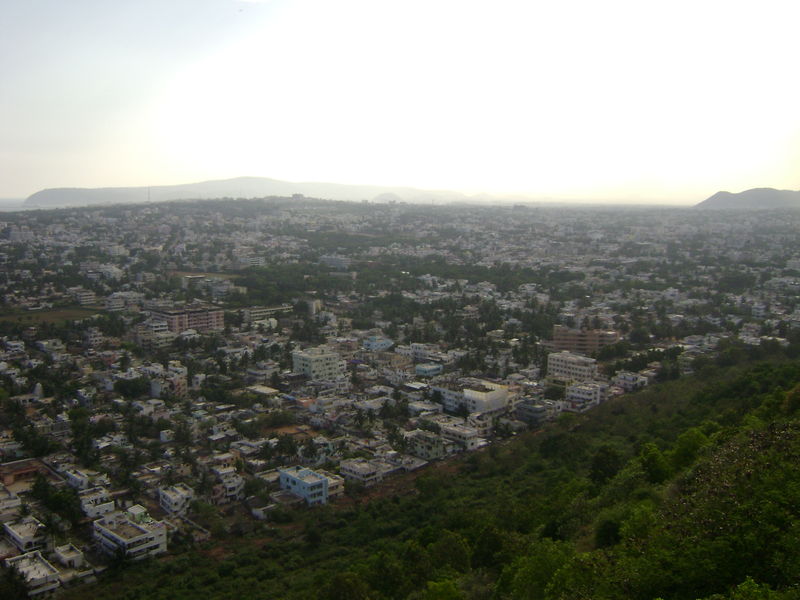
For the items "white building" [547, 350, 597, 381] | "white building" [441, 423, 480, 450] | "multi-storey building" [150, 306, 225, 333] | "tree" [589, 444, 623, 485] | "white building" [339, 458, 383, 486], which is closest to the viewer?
"tree" [589, 444, 623, 485]

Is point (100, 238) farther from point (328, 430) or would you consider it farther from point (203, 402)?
point (328, 430)

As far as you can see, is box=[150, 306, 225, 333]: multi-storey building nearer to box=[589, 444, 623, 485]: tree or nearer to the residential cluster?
the residential cluster

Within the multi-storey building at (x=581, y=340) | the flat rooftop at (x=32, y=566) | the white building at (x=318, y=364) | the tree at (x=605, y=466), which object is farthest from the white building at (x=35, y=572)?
the multi-storey building at (x=581, y=340)

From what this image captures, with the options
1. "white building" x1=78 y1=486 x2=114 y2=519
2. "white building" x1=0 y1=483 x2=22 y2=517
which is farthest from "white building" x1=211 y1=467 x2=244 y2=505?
"white building" x1=0 y1=483 x2=22 y2=517

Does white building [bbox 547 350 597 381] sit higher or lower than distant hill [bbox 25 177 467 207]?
lower

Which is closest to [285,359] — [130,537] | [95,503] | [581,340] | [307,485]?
[307,485]

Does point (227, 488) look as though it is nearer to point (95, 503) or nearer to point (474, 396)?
point (95, 503)

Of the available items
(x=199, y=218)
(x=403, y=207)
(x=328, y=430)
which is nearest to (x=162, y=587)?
(x=328, y=430)
